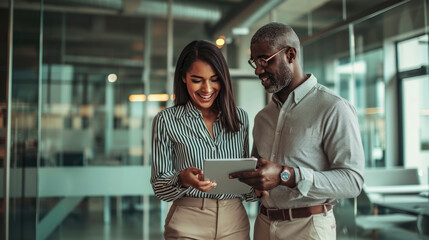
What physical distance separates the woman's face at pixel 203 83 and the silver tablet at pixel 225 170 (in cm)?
43

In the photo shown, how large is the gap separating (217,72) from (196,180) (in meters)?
0.57

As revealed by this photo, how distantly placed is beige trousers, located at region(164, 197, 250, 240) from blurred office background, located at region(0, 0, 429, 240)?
229 cm

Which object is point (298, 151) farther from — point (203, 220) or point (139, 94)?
point (139, 94)

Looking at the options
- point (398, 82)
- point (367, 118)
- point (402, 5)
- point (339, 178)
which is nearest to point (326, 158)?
point (339, 178)

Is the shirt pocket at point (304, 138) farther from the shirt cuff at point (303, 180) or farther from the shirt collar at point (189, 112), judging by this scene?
the shirt collar at point (189, 112)

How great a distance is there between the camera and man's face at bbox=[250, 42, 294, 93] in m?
1.98

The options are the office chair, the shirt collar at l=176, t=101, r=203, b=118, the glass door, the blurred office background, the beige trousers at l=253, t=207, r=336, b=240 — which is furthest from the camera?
the office chair

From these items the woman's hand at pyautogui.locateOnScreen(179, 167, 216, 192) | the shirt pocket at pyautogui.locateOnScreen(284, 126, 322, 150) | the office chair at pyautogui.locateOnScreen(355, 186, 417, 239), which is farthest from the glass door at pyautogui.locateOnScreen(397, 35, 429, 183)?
the woman's hand at pyautogui.locateOnScreen(179, 167, 216, 192)

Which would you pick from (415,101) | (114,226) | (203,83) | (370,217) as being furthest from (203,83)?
(114,226)

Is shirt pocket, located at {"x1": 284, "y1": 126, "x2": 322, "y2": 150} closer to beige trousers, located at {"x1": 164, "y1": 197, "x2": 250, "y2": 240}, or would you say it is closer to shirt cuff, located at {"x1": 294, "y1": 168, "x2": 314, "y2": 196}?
shirt cuff, located at {"x1": 294, "y1": 168, "x2": 314, "y2": 196}

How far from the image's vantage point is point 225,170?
1.79 m

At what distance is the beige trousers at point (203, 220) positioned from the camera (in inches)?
79.5

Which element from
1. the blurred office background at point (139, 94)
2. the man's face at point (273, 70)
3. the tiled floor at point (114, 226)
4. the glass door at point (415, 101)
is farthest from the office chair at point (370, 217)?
the man's face at point (273, 70)

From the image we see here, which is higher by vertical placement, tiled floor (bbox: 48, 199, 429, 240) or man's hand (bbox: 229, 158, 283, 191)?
man's hand (bbox: 229, 158, 283, 191)
